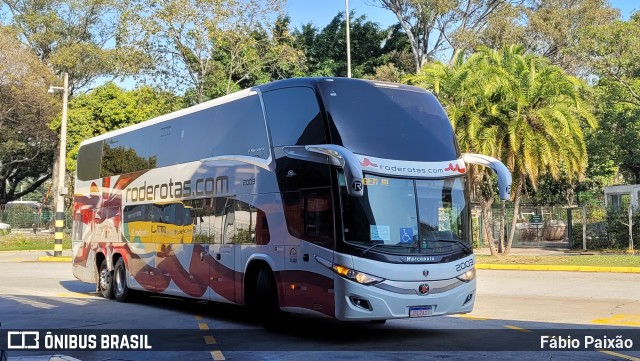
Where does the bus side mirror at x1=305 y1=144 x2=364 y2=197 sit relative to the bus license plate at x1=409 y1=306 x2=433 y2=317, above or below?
above

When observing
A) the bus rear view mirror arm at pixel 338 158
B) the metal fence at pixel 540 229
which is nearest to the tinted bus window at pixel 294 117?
the bus rear view mirror arm at pixel 338 158

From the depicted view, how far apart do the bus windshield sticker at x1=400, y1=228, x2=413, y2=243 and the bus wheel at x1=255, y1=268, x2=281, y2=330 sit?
2.43 metres

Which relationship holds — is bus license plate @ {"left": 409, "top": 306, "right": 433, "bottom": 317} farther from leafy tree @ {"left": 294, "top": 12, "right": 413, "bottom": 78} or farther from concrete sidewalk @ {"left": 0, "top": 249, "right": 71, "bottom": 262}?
A: leafy tree @ {"left": 294, "top": 12, "right": 413, "bottom": 78}

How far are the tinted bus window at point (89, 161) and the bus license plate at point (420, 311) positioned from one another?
36.4 feet

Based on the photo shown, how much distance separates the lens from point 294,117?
1193 cm

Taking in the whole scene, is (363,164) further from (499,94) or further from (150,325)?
(499,94)

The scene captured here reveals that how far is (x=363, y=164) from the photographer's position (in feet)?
35.2

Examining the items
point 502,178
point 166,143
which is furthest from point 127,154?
point 502,178

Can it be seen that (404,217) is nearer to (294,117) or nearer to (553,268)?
(294,117)

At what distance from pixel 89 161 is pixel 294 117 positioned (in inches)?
381

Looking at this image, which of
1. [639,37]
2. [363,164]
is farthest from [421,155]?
[639,37]

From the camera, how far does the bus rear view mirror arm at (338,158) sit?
9.95 m

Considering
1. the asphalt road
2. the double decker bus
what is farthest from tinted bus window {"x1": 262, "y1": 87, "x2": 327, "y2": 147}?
the asphalt road

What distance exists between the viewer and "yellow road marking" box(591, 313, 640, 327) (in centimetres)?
1267
